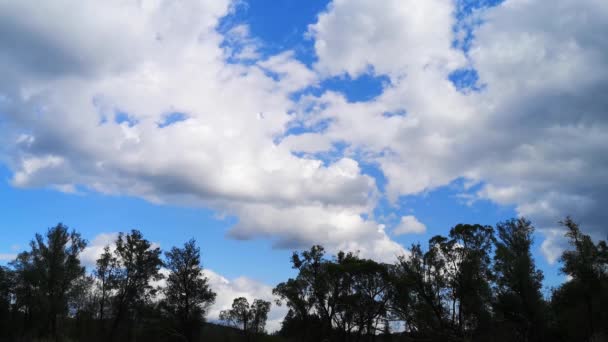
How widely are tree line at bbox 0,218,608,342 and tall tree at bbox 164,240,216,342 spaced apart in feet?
0.37

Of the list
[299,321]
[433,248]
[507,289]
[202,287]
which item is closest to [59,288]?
[202,287]

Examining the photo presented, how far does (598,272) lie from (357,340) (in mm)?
24843

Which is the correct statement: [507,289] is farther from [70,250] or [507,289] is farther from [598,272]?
[70,250]

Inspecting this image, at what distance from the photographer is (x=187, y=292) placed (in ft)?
165

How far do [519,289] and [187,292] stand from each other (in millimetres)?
33967

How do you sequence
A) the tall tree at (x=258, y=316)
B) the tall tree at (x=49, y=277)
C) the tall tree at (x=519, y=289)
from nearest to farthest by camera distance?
1. the tall tree at (x=519, y=289)
2. the tall tree at (x=49, y=277)
3. the tall tree at (x=258, y=316)

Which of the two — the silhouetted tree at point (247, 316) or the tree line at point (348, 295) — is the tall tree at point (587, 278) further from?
the silhouetted tree at point (247, 316)

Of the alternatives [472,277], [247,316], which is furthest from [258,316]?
[472,277]

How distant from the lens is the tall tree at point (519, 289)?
106ft

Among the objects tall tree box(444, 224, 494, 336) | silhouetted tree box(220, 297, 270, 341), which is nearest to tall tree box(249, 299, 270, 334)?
silhouetted tree box(220, 297, 270, 341)

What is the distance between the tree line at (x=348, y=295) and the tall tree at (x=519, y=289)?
0.08 m

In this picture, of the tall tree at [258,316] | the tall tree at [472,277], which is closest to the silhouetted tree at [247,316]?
the tall tree at [258,316]

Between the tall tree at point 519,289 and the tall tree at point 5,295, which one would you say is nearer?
the tall tree at point 519,289

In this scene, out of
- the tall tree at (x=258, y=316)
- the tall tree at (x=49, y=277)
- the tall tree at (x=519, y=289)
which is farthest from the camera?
the tall tree at (x=258, y=316)
